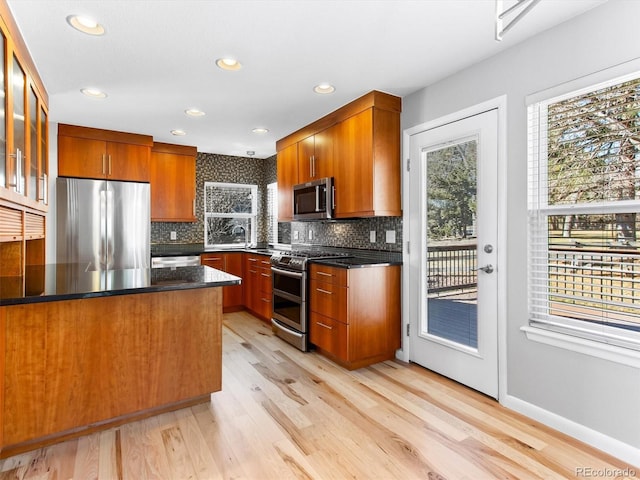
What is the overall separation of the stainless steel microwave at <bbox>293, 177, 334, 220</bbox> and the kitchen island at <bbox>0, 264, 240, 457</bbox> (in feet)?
4.94

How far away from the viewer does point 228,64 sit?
8.50ft

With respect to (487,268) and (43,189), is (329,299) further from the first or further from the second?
(43,189)

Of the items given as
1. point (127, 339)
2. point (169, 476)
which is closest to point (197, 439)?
point (169, 476)

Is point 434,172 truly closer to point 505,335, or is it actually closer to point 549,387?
point 505,335

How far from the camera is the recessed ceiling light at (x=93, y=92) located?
3076 millimetres

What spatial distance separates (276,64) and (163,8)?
0.84 meters

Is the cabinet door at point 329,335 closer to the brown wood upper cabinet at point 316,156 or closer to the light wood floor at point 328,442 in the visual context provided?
the light wood floor at point 328,442

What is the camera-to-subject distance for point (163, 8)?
1.95 m

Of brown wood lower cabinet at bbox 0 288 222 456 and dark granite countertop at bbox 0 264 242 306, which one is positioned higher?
dark granite countertop at bbox 0 264 242 306

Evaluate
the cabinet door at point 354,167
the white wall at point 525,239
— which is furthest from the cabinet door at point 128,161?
the white wall at point 525,239

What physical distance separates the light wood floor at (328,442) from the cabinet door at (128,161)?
303 centimetres

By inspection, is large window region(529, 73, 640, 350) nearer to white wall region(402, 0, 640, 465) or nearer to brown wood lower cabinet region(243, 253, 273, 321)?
white wall region(402, 0, 640, 465)

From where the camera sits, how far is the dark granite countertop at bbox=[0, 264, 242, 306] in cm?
176

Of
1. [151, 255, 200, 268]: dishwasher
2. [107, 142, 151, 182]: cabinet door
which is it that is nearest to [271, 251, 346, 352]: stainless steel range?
[151, 255, 200, 268]: dishwasher
